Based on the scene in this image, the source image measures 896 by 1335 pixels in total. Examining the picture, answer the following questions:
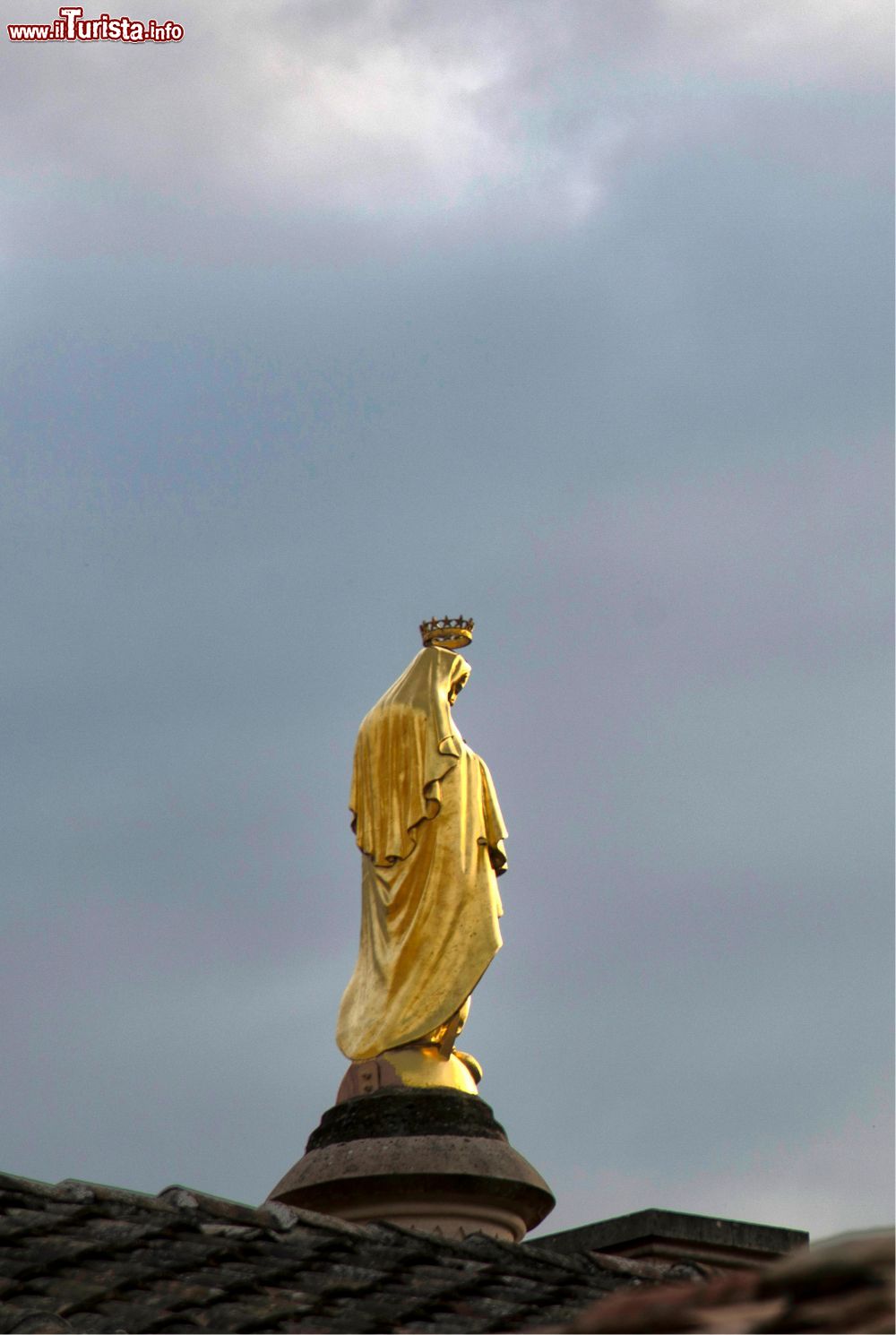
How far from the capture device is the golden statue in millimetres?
11906

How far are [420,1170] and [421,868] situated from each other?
2187 mm

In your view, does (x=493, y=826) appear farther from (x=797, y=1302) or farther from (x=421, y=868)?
(x=797, y=1302)

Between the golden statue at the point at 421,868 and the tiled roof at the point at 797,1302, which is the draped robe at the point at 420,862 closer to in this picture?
the golden statue at the point at 421,868

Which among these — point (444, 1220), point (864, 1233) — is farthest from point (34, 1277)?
point (444, 1220)

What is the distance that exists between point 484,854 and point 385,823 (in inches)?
24.2

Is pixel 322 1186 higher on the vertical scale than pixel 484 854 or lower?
lower

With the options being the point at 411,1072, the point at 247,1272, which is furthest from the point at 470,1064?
the point at 247,1272

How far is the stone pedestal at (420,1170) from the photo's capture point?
1053cm

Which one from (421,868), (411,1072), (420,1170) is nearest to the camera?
(420,1170)

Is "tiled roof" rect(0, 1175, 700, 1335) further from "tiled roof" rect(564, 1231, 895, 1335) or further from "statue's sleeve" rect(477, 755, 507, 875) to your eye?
"statue's sleeve" rect(477, 755, 507, 875)

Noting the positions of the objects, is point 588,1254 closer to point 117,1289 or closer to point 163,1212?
point 163,1212

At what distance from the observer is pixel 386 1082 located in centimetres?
1140

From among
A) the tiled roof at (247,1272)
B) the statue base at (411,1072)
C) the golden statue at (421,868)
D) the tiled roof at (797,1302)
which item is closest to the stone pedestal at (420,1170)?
the statue base at (411,1072)

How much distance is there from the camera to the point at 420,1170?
34.6 feet
